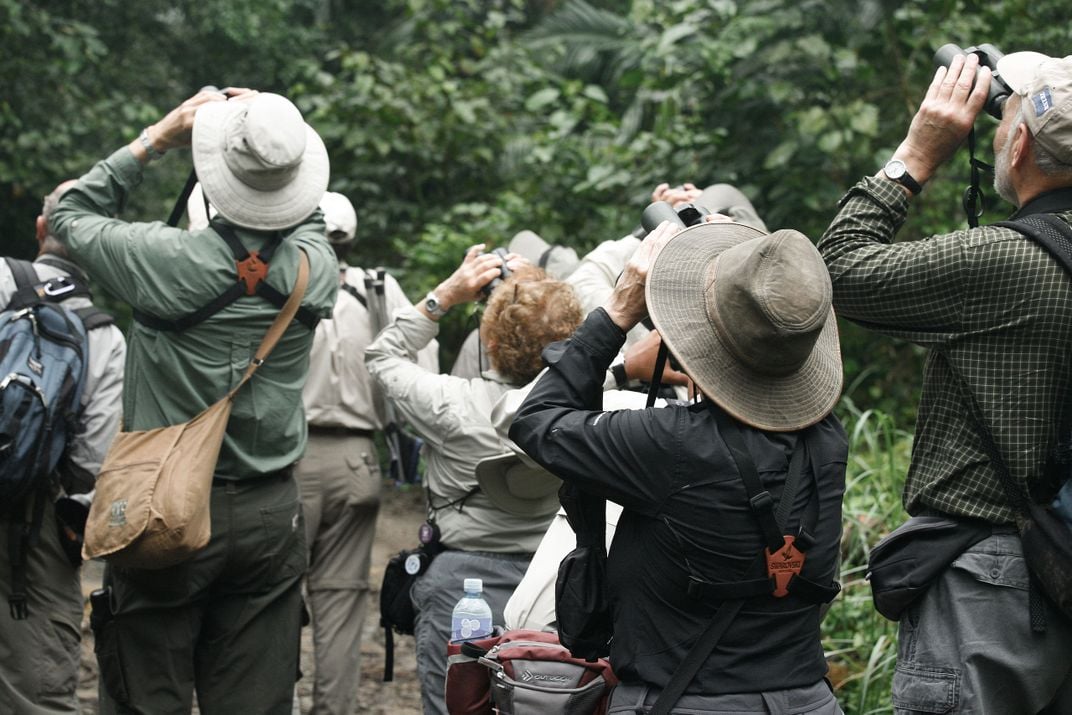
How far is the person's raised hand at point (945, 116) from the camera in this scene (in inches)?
108

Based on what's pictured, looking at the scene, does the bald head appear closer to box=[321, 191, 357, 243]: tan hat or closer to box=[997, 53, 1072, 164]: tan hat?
box=[321, 191, 357, 243]: tan hat

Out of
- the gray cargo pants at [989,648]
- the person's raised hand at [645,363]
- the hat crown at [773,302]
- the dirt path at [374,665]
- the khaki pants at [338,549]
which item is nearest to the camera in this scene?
the hat crown at [773,302]

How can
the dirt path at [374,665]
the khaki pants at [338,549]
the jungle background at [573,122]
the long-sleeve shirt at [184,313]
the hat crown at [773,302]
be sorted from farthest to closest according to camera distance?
the jungle background at [573,122], the dirt path at [374,665], the khaki pants at [338,549], the long-sleeve shirt at [184,313], the hat crown at [773,302]

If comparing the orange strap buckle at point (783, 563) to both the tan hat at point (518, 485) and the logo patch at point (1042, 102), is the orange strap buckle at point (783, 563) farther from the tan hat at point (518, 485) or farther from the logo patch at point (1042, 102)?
the tan hat at point (518, 485)

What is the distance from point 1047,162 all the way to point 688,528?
1.13 meters

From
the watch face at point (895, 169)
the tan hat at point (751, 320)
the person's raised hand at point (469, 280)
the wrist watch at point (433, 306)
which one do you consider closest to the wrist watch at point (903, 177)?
the watch face at point (895, 169)

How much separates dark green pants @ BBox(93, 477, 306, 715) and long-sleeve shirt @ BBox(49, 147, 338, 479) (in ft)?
0.60

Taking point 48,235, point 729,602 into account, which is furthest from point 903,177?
point 48,235

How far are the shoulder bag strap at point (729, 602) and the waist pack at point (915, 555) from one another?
1.34 feet

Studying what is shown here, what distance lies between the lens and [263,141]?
3.75m

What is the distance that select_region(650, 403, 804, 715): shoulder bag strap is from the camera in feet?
7.70

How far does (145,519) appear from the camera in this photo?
3.54 metres

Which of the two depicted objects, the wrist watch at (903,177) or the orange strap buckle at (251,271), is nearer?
the wrist watch at (903,177)

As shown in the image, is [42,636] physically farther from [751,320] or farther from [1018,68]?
[1018,68]
